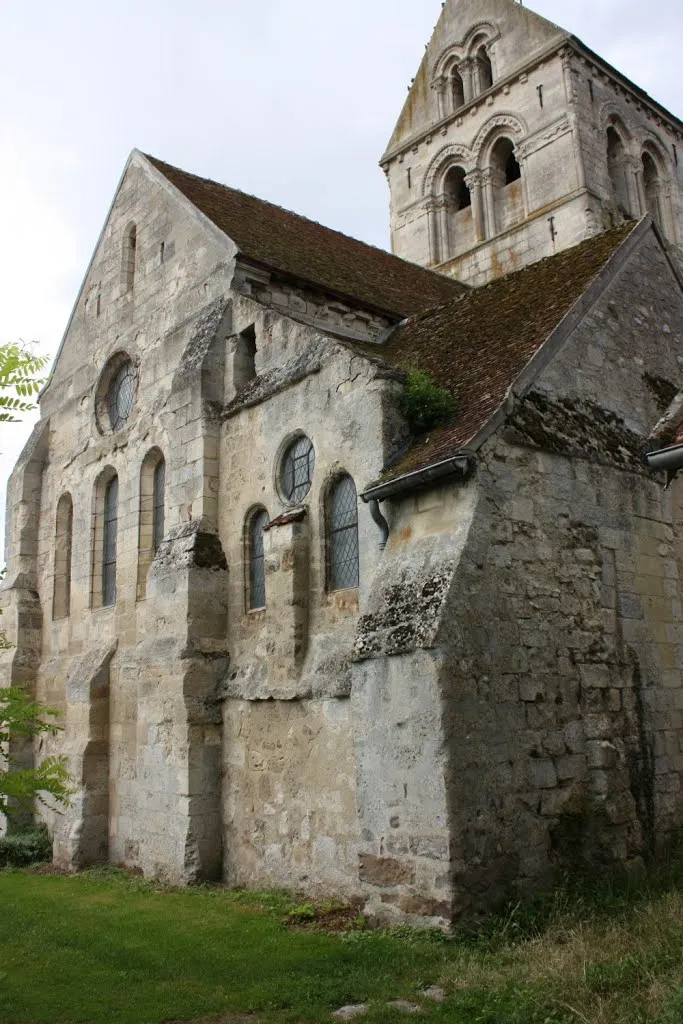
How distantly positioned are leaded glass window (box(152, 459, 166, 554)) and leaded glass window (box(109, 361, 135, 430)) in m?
1.45

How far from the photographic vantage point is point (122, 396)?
49.2 ft

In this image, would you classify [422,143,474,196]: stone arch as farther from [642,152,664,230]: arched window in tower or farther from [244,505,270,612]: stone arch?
[244,505,270,612]: stone arch

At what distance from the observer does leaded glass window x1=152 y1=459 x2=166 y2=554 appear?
43.5ft

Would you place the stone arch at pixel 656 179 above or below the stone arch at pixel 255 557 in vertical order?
above

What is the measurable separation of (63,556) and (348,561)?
7640 mm

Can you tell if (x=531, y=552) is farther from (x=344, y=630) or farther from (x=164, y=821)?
(x=164, y=821)

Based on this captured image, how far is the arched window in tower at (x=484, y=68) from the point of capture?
23219mm

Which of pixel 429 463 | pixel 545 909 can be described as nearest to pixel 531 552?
pixel 429 463

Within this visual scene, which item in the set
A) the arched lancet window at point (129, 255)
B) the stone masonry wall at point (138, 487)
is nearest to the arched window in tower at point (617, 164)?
the stone masonry wall at point (138, 487)

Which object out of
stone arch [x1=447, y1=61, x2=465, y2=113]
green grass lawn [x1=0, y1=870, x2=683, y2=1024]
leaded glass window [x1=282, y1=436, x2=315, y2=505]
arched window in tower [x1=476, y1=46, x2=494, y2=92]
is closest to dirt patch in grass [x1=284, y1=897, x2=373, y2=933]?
green grass lawn [x1=0, y1=870, x2=683, y2=1024]

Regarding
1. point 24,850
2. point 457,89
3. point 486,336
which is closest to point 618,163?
point 457,89

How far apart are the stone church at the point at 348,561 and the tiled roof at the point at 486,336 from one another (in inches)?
2.1

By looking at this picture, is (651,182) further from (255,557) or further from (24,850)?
(24,850)

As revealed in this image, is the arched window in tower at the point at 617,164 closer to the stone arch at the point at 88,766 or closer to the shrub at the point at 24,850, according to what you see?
the stone arch at the point at 88,766
